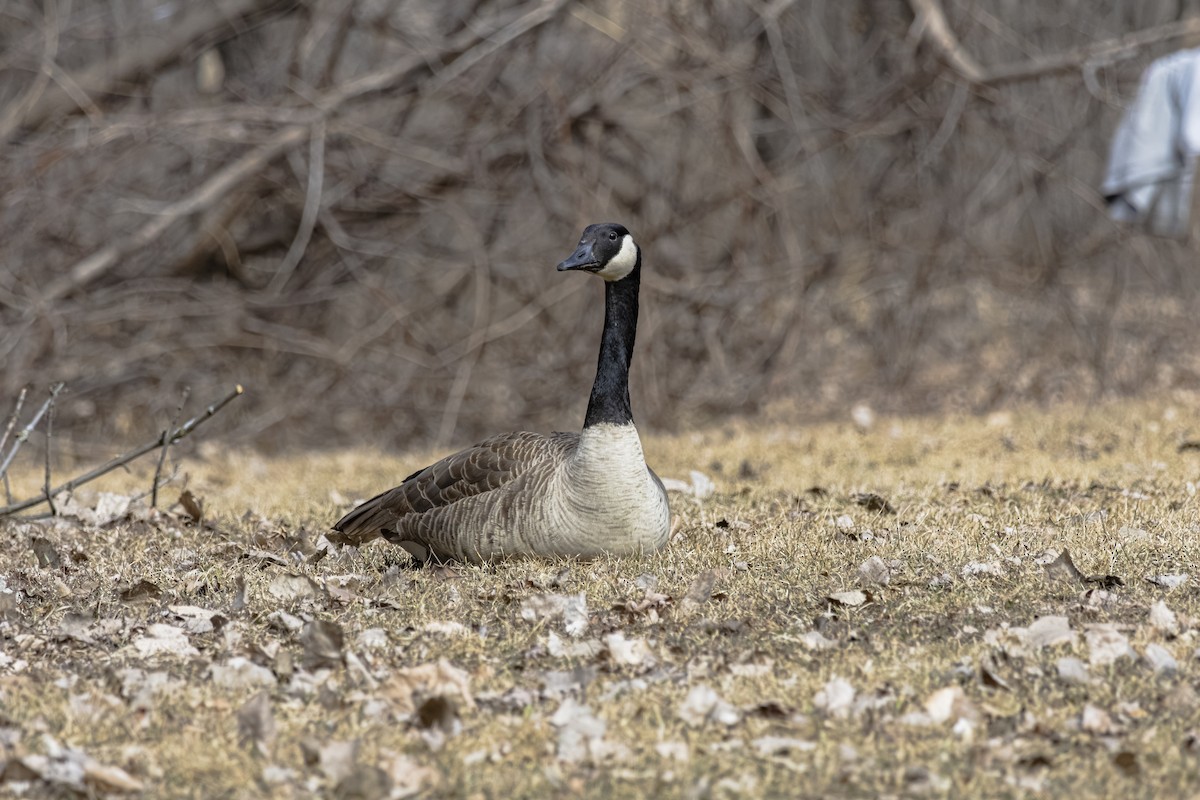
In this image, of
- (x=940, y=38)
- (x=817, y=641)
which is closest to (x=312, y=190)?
(x=940, y=38)

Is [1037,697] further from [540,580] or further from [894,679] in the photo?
[540,580]

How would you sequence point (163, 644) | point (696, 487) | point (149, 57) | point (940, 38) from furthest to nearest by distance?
point (149, 57)
point (940, 38)
point (696, 487)
point (163, 644)

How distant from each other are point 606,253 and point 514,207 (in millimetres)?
5871

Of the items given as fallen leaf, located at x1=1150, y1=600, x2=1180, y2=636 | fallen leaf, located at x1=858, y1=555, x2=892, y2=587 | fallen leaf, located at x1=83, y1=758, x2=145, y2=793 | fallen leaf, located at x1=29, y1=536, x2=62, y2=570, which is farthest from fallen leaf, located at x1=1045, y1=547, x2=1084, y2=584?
fallen leaf, located at x1=29, y1=536, x2=62, y2=570

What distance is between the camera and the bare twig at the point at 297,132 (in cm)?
1039

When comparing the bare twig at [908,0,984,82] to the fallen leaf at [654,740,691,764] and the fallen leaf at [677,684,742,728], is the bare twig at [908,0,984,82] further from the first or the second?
the fallen leaf at [654,740,691,764]

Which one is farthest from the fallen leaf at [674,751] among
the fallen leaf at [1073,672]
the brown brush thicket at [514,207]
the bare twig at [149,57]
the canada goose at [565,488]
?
the bare twig at [149,57]

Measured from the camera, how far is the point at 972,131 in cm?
1138

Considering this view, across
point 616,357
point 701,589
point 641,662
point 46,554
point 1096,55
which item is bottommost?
point 46,554

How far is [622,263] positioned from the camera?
18.4 feet

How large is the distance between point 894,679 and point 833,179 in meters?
8.35

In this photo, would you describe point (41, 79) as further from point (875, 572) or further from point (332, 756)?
point (332, 756)

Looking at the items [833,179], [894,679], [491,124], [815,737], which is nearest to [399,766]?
[815,737]

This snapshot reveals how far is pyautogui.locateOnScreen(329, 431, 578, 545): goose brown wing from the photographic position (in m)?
5.54
